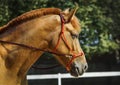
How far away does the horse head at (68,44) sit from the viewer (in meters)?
4.36

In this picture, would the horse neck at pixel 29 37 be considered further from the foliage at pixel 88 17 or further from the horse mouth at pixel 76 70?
the foliage at pixel 88 17

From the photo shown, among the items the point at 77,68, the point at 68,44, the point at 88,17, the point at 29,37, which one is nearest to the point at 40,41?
the point at 29,37

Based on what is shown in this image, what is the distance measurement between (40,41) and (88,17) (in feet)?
21.9

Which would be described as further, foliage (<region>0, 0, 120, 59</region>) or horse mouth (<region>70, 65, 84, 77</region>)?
foliage (<region>0, 0, 120, 59</region>)

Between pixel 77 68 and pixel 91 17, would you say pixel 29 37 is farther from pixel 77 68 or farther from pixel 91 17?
pixel 91 17

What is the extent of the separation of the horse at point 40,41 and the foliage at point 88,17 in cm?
573

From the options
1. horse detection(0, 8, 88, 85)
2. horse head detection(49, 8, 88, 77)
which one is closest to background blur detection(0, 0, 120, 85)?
horse detection(0, 8, 88, 85)

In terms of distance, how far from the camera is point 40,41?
4422mm

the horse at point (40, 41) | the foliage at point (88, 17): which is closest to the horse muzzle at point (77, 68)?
the horse at point (40, 41)

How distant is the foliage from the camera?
1051cm

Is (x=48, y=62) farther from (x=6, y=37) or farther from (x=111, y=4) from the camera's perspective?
(x=6, y=37)

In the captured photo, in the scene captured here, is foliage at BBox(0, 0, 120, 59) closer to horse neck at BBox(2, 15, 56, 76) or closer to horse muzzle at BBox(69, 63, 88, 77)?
horse neck at BBox(2, 15, 56, 76)

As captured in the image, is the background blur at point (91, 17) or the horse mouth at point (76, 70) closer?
the horse mouth at point (76, 70)

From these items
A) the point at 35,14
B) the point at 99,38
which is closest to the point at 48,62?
the point at 99,38
